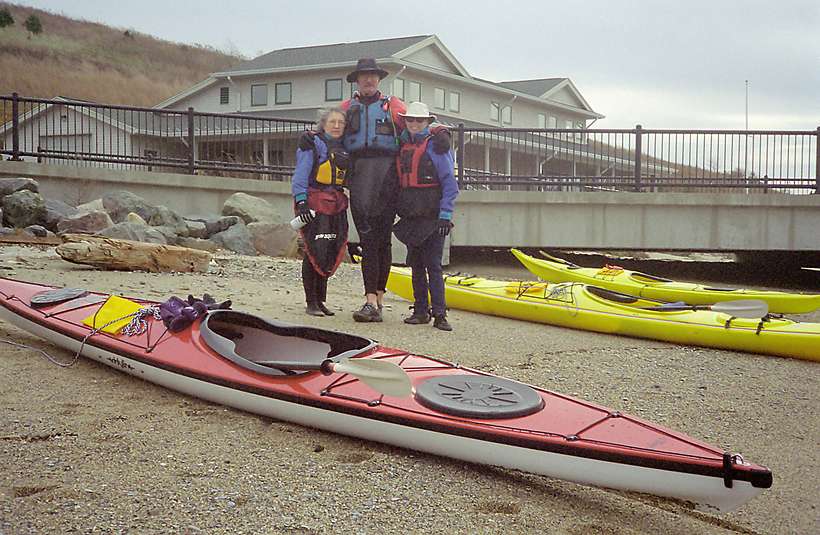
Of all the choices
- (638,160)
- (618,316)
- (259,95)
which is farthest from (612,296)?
(259,95)

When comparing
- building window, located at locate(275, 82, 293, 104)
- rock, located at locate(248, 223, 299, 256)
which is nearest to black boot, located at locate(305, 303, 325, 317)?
rock, located at locate(248, 223, 299, 256)

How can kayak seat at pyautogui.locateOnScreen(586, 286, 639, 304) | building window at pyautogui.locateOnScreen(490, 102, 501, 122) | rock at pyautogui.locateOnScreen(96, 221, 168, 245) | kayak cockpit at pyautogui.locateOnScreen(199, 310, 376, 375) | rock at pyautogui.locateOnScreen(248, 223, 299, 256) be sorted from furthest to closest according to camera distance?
building window at pyautogui.locateOnScreen(490, 102, 501, 122) < rock at pyautogui.locateOnScreen(248, 223, 299, 256) < rock at pyautogui.locateOnScreen(96, 221, 168, 245) < kayak seat at pyautogui.locateOnScreen(586, 286, 639, 304) < kayak cockpit at pyautogui.locateOnScreen(199, 310, 376, 375)

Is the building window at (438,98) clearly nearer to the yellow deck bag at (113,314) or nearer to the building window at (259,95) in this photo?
the building window at (259,95)

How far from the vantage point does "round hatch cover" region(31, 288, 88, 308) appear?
17.2ft

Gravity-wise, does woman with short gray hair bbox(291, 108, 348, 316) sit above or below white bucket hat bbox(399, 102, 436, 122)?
A: below

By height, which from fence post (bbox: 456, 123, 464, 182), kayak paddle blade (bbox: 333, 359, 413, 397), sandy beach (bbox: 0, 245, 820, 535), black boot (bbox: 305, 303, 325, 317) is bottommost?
sandy beach (bbox: 0, 245, 820, 535)

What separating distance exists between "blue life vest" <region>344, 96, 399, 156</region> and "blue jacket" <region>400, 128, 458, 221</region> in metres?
0.12

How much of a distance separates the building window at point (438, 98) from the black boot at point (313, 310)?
2459 centimetres

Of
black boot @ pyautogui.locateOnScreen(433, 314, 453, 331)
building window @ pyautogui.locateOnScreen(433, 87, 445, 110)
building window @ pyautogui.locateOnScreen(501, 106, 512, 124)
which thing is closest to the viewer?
black boot @ pyautogui.locateOnScreen(433, 314, 453, 331)

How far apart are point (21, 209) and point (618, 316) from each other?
27.1 feet

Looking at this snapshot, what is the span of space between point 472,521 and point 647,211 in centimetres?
1123

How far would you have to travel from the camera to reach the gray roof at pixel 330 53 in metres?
29.8

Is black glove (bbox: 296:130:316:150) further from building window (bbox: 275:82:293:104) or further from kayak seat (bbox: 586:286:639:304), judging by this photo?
building window (bbox: 275:82:293:104)

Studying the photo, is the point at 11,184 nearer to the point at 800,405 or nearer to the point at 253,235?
the point at 253,235
